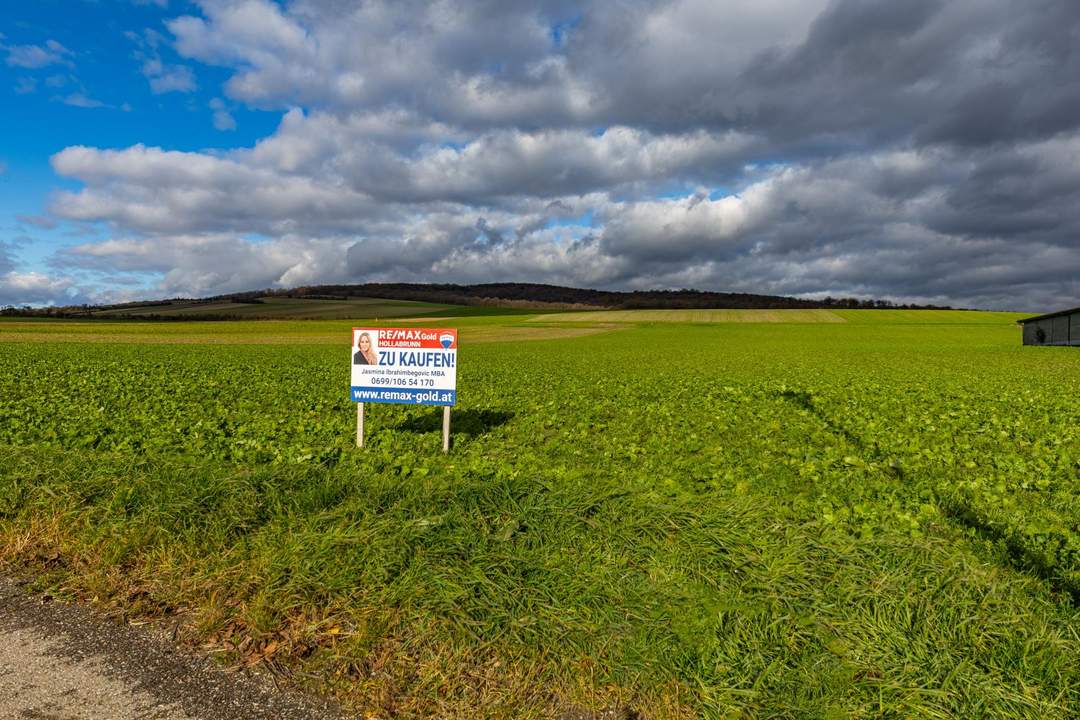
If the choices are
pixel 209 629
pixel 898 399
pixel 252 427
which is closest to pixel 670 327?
pixel 898 399

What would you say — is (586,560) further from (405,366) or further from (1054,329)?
(1054,329)

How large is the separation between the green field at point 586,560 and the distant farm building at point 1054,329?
66.1 meters

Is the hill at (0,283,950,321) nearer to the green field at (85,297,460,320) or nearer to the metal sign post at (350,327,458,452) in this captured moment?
the green field at (85,297,460,320)

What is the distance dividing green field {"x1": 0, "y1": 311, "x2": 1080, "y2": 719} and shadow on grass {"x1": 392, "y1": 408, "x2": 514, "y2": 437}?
0.88 ft

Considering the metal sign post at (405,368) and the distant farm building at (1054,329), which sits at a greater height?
the distant farm building at (1054,329)

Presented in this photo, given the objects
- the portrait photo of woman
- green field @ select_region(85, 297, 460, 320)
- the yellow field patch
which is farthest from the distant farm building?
green field @ select_region(85, 297, 460, 320)

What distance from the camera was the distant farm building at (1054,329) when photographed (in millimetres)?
60688

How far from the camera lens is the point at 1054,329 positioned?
6375 centimetres

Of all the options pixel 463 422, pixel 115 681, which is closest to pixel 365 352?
pixel 463 422

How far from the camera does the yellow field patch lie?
101250 mm

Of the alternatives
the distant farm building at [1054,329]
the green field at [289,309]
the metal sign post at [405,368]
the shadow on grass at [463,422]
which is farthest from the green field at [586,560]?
the green field at [289,309]

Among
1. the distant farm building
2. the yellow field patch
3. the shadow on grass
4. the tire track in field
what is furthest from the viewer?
the yellow field patch

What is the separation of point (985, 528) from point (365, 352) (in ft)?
29.1

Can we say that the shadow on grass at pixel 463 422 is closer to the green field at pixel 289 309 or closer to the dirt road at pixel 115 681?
the dirt road at pixel 115 681
